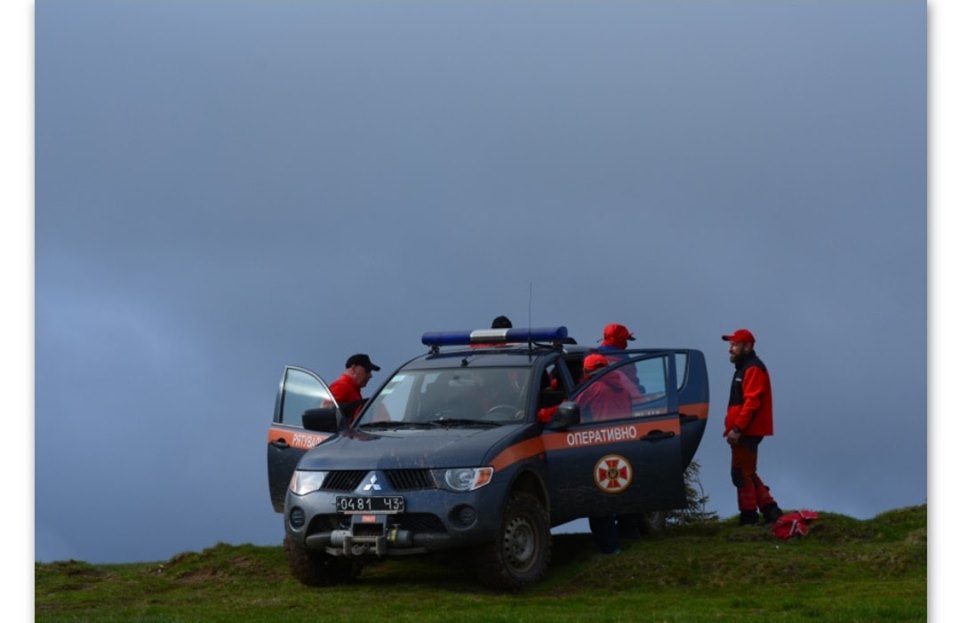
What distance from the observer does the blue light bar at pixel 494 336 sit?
16.6 m

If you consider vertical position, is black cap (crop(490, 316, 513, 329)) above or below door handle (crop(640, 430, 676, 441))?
above

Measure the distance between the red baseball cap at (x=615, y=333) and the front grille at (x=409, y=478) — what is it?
4945mm

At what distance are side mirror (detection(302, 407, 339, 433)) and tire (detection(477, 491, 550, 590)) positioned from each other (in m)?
2.26

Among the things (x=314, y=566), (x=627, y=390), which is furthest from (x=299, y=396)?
(x=627, y=390)

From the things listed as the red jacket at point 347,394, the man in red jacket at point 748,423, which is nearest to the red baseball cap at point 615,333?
the man in red jacket at point 748,423

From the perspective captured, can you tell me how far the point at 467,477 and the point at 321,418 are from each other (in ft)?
7.13

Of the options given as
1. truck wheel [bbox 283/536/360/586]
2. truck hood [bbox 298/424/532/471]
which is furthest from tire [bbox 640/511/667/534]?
truck wheel [bbox 283/536/360/586]

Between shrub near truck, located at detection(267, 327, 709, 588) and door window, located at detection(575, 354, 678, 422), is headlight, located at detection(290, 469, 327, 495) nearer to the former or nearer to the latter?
shrub near truck, located at detection(267, 327, 709, 588)

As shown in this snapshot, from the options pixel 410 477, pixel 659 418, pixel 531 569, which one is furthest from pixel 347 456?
pixel 659 418

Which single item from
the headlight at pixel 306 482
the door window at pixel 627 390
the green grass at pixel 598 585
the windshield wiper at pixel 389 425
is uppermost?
the door window at pixel 627 390

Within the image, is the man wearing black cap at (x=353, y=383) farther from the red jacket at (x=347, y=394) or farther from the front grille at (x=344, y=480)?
the front grille at (x=344, y=480)

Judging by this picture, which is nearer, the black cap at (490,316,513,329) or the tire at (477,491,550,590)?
the tire at (477,491,550,590)

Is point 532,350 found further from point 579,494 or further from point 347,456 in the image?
point 347,456

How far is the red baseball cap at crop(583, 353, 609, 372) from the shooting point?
16.2m
